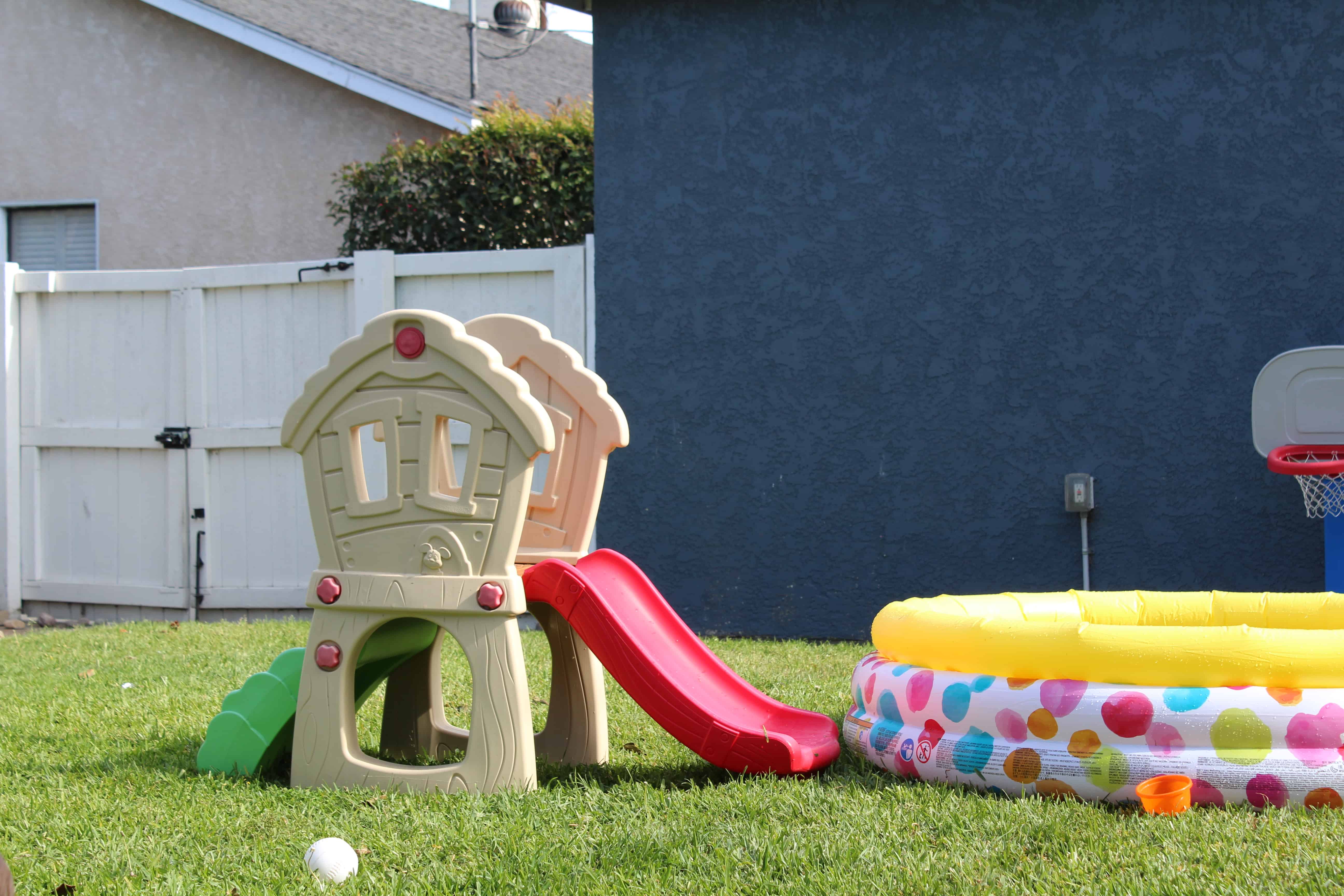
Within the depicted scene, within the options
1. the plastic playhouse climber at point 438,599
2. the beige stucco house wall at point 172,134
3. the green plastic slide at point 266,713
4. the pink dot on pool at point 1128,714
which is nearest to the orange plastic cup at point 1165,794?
the pink dot on pool at point 1128,714

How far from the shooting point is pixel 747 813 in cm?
321

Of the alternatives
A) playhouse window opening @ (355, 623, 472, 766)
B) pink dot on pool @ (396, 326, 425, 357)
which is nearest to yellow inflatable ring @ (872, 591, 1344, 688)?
playhouse window opening @ (355, 623, 472, 766)

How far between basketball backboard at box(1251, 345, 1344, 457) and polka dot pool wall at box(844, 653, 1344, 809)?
298 cm

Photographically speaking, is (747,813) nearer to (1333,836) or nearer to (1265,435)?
(1333,836)

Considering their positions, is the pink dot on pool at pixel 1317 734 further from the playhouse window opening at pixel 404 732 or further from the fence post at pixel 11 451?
the fence post at pixel 11 451

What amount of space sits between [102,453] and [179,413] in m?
0.66

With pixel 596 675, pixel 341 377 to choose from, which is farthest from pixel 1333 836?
pixel 341 377

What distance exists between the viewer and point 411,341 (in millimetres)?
3574

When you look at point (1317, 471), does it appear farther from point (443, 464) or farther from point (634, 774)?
point (443, 464)

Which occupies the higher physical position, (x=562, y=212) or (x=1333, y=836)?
(x=562, y=212)

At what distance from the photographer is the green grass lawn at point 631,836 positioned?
2.66 m

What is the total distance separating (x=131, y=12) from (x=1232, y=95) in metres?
9.89

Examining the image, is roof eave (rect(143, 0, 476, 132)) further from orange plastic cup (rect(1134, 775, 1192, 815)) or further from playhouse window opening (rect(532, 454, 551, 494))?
orange plastic cup (rect(1134, 775, 1192, 815))

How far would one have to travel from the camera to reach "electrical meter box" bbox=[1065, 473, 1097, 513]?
6.42 metres
